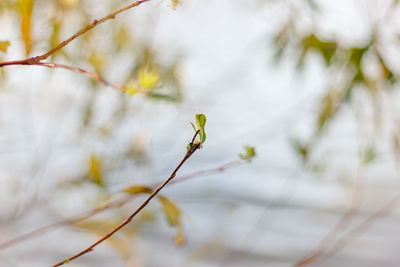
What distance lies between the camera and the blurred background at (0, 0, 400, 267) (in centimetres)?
84

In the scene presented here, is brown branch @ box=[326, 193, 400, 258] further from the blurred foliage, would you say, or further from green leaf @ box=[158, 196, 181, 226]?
green leaf @ box=[158, 196, 181, 226]

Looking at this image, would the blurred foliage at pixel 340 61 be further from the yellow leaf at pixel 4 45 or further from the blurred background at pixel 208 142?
the yellow leaf at pixel 4 45

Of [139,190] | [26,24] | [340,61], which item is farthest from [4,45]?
[340,61]

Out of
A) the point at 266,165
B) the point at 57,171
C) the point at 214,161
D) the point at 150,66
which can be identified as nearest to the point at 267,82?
the point at 266,165

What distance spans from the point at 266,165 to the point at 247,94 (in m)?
0.72

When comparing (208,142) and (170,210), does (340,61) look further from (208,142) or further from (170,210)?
(208,142)

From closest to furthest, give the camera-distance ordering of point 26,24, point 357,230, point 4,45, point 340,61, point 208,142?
point 4,45 → point 26,24 → point 340,61 → point 357,230 → point 208,142

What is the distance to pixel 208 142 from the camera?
2.33m

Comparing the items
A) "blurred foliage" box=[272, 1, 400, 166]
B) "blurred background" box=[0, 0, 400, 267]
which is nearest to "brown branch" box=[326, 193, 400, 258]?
"blurred background" box=[0, 0, 400, 267]

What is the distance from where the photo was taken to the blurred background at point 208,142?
84 centimetres

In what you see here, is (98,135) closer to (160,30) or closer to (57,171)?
(160,30)

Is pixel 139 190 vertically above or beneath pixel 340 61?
beneath

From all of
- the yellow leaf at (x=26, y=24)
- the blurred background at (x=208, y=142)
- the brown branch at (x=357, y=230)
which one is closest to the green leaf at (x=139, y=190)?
the blurred background at (x=208, y=142)

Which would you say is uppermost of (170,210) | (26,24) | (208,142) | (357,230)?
(208,142)
